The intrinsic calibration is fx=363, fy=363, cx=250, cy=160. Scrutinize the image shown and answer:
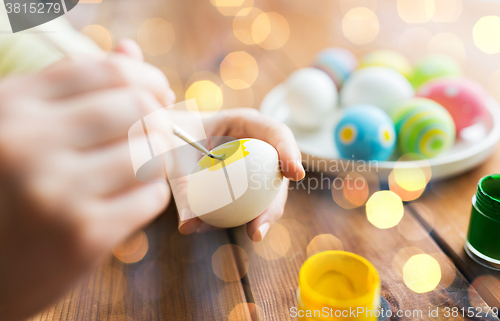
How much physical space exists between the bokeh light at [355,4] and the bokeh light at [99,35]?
2.48 ft

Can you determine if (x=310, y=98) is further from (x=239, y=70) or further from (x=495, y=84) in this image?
(x=495, y=84)

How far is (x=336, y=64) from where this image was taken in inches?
32.0

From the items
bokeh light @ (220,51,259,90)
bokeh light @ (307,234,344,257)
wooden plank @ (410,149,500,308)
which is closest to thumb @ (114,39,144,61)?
bokeh light @ (307,234,344,257)

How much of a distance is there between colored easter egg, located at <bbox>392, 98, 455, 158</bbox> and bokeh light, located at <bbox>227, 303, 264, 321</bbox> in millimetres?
384

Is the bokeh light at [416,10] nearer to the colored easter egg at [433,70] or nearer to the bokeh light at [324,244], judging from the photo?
the colored easter egg at [433,70]

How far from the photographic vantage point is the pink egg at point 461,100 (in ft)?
2.09

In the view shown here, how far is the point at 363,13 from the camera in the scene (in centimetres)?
118

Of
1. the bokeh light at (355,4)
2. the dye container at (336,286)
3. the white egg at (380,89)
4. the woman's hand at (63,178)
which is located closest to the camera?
the woman's hand at (63,178)

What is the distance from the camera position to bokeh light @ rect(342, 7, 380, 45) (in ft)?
3.37

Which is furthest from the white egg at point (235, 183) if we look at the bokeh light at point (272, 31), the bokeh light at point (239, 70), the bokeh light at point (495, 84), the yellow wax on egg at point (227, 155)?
the bokeh light at point (272, 31)

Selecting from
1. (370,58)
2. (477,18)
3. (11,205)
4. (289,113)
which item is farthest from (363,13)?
(11,205)

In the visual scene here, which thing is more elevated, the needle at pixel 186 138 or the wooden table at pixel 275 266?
the needle at pixel 186 138

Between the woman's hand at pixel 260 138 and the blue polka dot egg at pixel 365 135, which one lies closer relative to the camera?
the woman's hand at pixel 260 138

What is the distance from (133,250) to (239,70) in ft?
1.92
